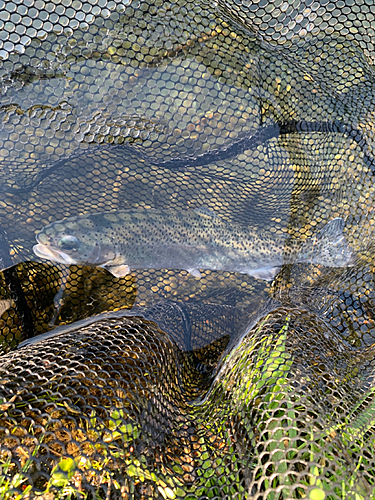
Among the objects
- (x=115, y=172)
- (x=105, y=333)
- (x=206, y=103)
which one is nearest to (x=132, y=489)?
(x=105, y=333)

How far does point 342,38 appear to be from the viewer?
10.7 feet

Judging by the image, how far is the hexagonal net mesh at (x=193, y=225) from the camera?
6.17 ft

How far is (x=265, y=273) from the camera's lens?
138 inches

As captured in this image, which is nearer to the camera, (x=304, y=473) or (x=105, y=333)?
(x=304, y=473)

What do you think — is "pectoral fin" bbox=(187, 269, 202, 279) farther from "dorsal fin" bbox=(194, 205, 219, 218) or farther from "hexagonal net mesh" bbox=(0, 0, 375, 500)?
"dorsal fin" bbox=(194, 205, 219, 218)

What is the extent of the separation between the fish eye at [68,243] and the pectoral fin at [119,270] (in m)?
0.44

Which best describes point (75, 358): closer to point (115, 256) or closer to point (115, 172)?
point (115, 256)

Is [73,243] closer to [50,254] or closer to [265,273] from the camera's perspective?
[50,254]

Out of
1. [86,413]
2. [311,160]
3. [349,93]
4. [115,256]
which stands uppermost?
[349,93]

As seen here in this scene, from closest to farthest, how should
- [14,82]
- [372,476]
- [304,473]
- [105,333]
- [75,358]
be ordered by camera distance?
[304,473]
[372,476]
[75,358]
[105,333]
[14,82]

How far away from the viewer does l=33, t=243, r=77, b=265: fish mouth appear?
3.10 meters

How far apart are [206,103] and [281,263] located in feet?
6.18

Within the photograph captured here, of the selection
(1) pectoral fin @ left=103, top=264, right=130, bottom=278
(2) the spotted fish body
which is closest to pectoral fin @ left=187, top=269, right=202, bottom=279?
(2) the spotted fish body

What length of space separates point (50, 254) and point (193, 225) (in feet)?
5.05
